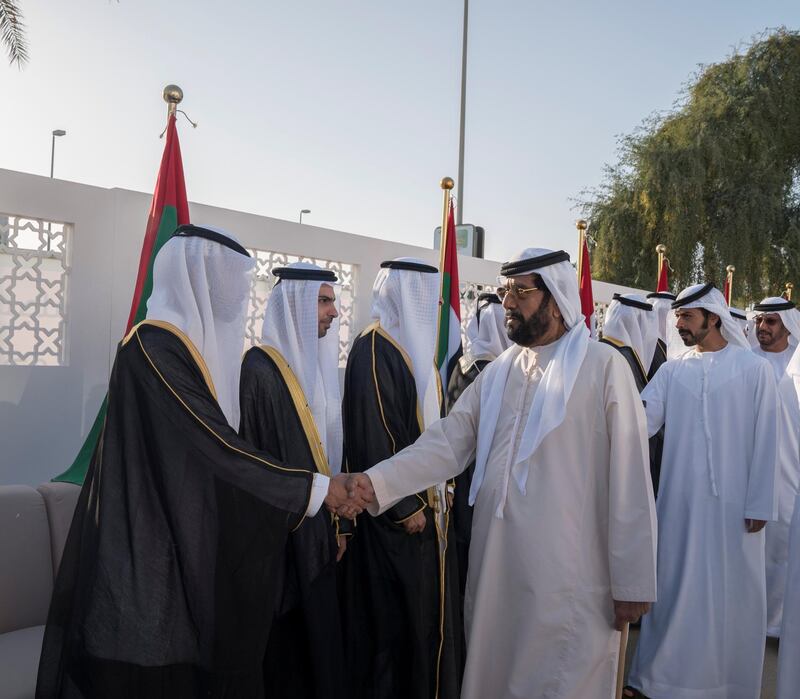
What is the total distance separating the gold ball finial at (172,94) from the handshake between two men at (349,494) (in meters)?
2.58

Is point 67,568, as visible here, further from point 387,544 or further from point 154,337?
point 387,544

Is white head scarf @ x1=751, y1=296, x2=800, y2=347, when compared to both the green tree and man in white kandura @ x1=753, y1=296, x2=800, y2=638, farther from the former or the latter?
the green tree

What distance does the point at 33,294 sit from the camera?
402cm

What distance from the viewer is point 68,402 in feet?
13.4

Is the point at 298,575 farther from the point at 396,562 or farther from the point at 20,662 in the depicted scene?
the point at 20,662

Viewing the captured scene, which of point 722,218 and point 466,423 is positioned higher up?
point 722,218

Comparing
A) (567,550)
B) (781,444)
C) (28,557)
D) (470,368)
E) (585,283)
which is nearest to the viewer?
(567,550)

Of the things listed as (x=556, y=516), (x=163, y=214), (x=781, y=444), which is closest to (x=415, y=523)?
(x=556, y=516)

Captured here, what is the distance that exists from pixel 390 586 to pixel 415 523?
0.94 feet

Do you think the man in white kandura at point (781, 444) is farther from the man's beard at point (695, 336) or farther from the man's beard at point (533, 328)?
the man's beard at point (533, 328)

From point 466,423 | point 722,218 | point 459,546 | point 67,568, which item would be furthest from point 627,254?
point 67,568

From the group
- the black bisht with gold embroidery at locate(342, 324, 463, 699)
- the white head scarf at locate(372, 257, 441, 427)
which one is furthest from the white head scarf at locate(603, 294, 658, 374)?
the black bisht with gold embroidery at locate(342, 324, 463, 699)

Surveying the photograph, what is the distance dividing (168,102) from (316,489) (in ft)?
8.89

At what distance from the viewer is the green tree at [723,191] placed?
15.0 meters
